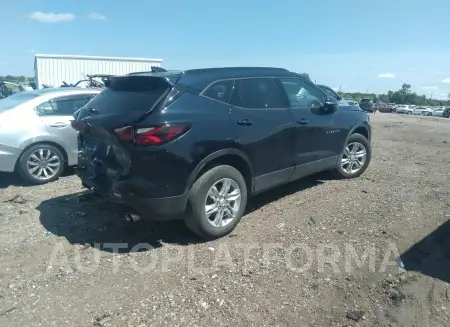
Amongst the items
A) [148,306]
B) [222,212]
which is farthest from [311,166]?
[148,306]

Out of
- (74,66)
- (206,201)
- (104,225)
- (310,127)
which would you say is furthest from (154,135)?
(74,66)

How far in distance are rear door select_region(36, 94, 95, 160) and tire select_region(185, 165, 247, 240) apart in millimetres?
3539

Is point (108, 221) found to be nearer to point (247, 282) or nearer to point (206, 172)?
point (206, 172)

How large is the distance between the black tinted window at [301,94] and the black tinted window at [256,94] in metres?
0.25

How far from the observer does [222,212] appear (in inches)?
167

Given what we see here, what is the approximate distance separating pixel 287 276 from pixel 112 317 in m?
1.50

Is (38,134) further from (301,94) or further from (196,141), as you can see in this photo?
(301,94)

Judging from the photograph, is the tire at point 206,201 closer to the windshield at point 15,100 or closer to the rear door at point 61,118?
the rear door at point 61,118

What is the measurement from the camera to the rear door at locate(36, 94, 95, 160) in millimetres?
6395

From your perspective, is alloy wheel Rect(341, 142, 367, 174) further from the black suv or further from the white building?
the white building

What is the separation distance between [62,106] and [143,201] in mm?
3799

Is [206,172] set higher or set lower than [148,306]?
higher

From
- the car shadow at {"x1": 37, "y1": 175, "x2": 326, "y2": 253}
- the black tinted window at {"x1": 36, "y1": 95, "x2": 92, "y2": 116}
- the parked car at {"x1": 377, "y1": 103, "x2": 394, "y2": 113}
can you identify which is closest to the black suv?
the car shadow at {"x1": 37, "y1": 175, "x2": 326, "y2": 253}

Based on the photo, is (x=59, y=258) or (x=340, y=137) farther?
(x=340, y=137)
